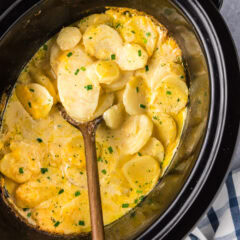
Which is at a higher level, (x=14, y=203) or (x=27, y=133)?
(x=27, y=133)

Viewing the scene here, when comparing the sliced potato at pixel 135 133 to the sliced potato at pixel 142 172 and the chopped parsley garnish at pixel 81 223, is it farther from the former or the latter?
the chopped parsley garnish at pixel 81 223

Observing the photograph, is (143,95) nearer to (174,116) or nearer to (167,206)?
(174,116)

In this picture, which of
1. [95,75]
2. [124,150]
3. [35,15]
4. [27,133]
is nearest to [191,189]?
[124,150]

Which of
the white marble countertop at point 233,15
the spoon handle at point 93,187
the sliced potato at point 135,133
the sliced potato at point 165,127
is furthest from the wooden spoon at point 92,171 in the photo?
the white marble countertop at point 233,15

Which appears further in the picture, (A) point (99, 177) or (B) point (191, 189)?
(A) point (99, 177)

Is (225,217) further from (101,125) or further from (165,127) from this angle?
(101,125)

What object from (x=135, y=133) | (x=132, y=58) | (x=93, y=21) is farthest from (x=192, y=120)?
(x=93, y=21)
